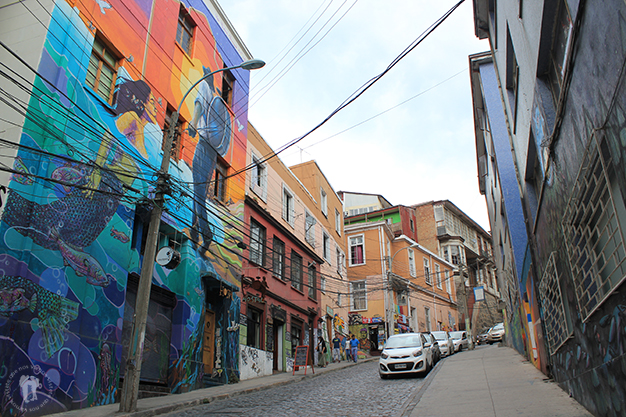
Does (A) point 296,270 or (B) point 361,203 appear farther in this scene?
(B) point 361,203

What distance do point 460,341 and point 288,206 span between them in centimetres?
1486

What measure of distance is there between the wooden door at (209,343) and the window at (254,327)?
2.55 metres

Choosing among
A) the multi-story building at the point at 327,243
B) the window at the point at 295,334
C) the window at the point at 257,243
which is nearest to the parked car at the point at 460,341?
the multi-story building at the point at 327,243

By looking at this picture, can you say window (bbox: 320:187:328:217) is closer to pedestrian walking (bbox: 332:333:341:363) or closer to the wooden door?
pedestrian walking (bbox: 332:333:341:363)

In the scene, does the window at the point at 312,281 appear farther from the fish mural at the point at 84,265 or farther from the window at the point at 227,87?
the fish mural at the point at 84,265

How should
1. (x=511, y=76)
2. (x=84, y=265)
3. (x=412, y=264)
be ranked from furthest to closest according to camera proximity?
(x=412, y=264) → (x=511, y=76) → (x=84, y=265)

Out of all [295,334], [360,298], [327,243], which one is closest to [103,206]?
[295,334]

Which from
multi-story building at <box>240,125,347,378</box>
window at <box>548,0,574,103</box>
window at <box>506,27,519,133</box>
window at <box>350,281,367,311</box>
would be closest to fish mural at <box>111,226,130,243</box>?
multi-story building at <box>240,125,347,378</box>

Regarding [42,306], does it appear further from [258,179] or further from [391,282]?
[391,282]

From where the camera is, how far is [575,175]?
5594 mm

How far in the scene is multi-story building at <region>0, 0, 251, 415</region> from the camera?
29.7 feet

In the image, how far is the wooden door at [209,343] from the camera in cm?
1534

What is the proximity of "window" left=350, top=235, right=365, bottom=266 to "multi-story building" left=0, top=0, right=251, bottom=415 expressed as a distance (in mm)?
22847

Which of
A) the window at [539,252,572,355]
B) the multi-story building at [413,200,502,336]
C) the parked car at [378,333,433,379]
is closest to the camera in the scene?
the window at [539,252,572,355]
